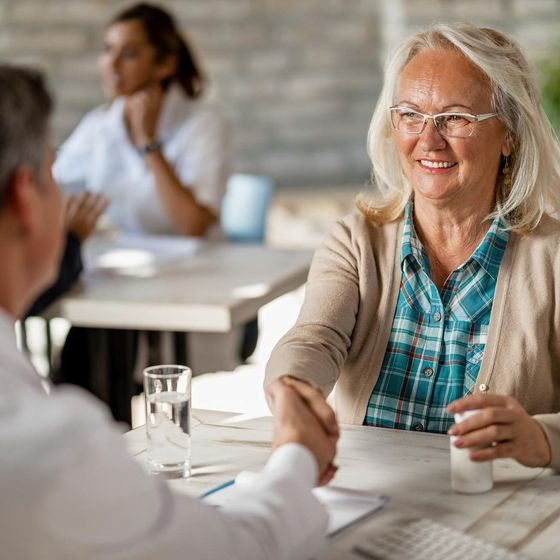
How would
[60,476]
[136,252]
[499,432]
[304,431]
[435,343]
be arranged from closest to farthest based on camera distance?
[60,476]
[304,431]
[499,432]
[435,343]
[136,252]

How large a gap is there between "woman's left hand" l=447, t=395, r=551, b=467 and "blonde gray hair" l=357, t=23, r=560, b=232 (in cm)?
51

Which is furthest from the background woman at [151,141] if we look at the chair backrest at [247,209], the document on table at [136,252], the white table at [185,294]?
the white table at [185,294]

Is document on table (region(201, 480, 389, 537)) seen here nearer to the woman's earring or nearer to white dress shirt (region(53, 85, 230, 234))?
the woman's earring

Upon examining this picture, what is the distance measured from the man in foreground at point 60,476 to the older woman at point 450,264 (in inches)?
24.8

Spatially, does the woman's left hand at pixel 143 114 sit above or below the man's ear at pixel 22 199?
below

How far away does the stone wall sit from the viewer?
230 inches

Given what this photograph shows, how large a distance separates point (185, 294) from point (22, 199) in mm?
1716

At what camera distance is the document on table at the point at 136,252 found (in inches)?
121

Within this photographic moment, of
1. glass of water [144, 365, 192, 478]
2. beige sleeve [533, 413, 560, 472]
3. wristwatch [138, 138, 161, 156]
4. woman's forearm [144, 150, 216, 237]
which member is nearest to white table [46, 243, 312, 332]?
woman's forearm [144, 150, 216, 237]

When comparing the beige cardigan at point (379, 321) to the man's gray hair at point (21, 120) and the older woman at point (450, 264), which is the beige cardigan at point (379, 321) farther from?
the man's gray hair at point (21, 120)

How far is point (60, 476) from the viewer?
2.99 feet

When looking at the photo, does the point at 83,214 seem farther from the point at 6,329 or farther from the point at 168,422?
the point at 6,329

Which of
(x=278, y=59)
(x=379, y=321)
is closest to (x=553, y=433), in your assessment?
(x=379, y=321)

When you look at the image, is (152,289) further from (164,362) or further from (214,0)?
(214,0)
